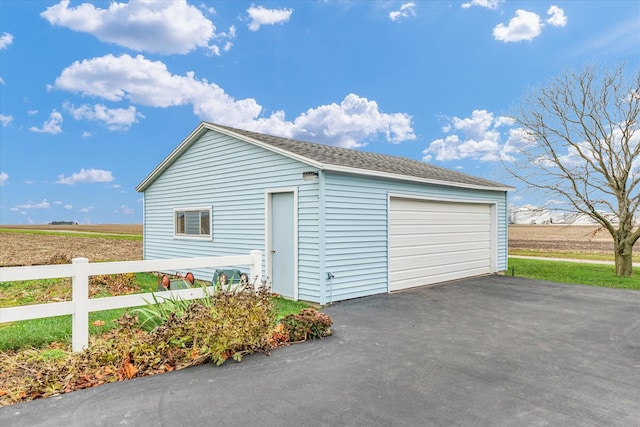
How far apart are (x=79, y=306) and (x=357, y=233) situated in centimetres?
521

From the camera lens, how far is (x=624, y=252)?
43.2 feet

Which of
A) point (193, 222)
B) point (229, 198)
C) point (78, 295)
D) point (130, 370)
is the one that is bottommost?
point (130, 370)

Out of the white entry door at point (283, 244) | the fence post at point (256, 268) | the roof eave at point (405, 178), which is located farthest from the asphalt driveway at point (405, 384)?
the roof eave at point (405, 178)

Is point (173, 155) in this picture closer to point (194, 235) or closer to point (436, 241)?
point (194, 235)

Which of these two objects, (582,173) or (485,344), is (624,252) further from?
(485,344)

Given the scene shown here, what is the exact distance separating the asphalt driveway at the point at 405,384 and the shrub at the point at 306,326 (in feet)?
0.58

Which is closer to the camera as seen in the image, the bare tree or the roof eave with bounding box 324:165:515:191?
the roof eave with bounding box 324:165:515:191

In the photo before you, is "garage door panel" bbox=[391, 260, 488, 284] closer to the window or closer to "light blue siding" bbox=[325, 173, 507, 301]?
"light blue siding" bbox=[325, 173, 507, 301]

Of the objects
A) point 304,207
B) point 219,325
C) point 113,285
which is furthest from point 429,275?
point 113,285

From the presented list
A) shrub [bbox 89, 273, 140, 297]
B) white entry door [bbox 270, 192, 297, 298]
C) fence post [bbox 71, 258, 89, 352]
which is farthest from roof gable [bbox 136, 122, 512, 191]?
fence post [bbox 71, 258, 89, 352]

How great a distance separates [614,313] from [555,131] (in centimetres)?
989

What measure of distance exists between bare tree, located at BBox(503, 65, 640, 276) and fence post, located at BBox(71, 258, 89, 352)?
14723 mm

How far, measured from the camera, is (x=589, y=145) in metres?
14.1

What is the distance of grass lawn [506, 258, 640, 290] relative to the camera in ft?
37.1
